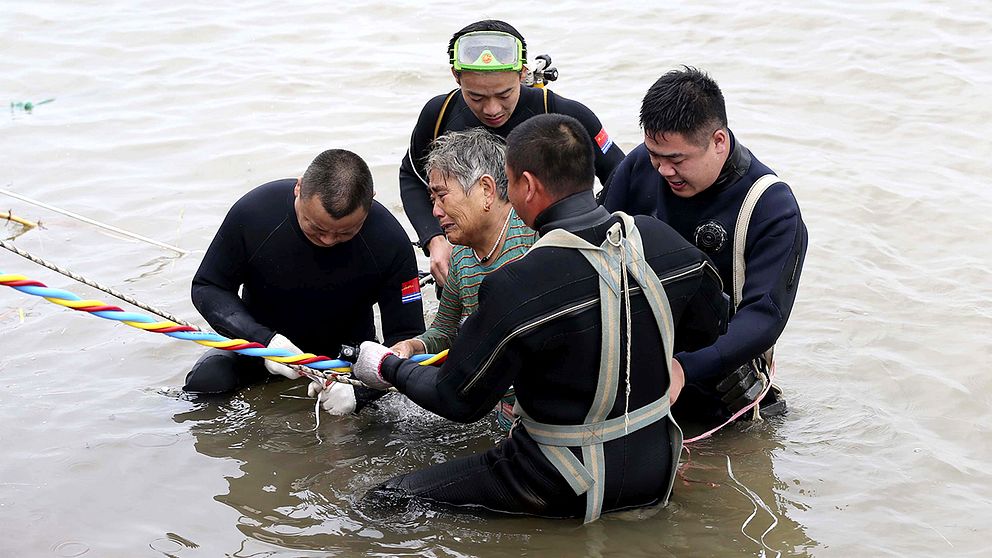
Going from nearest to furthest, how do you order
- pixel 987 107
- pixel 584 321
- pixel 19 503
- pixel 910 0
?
1. pixel 584 321
2. pixel 19 503
3. pixel 987 107
4. pixel 910 0

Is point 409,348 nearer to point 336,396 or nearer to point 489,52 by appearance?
point 336,396

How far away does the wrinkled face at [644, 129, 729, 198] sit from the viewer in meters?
3.89

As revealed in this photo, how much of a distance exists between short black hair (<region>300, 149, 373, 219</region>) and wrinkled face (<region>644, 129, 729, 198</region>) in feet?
3.68

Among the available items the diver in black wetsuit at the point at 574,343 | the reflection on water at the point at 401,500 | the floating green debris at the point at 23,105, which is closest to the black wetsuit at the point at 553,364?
the diver in black wetsuit at the point at 574,343

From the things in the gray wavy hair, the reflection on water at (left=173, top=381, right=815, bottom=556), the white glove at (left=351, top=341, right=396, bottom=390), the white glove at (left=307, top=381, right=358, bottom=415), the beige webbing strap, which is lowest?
the reflection on water at (left=173, top=381, right=815, bottom=556)

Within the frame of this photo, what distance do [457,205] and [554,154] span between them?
75 cm

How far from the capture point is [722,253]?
13.6 ft

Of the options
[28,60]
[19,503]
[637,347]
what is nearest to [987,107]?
[637,347]

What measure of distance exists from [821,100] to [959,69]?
168 centimetres

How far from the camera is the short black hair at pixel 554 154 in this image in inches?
127

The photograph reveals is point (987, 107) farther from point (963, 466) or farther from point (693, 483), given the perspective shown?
point (693, 483)

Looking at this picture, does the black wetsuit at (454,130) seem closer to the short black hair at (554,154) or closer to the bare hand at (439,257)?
the bare hand at (439,257)

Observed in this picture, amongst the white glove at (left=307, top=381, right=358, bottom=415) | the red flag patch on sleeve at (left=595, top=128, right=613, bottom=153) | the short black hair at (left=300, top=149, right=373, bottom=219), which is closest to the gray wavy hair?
the short black hair at (left=300, top=149, right=373, bottom=219)

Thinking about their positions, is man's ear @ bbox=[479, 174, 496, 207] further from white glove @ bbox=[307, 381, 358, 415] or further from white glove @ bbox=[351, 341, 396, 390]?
white glove @ bbox=[307, 381, 358, 415]
